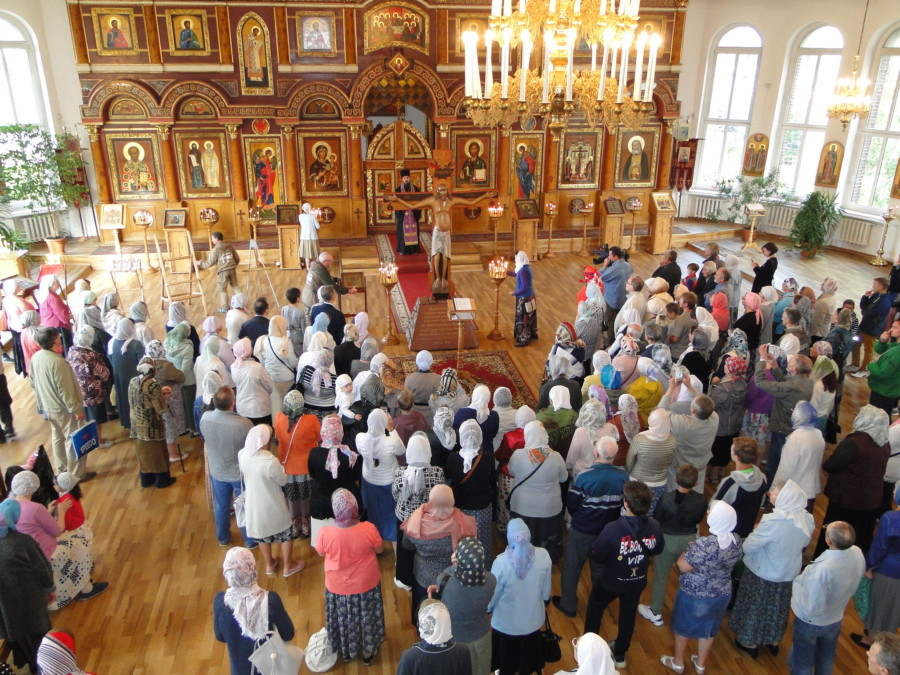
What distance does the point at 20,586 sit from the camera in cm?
446

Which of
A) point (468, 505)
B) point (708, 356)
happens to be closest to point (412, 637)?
point (468, 505)

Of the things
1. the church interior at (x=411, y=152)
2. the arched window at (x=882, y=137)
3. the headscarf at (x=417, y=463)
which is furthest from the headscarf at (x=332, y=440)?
the arched window at (x=882, y=137)

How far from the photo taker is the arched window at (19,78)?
48.9ft

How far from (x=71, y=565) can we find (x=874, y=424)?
630cm

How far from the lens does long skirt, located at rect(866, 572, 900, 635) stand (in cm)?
471

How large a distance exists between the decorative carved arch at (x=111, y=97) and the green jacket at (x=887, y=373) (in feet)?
46.3

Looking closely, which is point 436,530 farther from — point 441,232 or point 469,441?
point 441,232

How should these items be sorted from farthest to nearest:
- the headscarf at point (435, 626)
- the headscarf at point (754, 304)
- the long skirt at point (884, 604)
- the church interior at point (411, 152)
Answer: the church interior at point (411, 152) < the headscarf at point (754, 304) < the long skirt at point (884, 604) < the headscarf at point (435, 626)

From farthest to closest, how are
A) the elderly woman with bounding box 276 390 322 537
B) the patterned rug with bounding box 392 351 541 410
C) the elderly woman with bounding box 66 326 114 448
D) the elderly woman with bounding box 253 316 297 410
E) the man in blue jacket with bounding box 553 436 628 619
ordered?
the patterned rug with bounding box 392 351 541 410, the elderly woman with bounding box 66 326 114 448, the elderly woman with bounding box 253 316 297 410, the elderly woman with bounding box 276 390 322 537, the man in blue jacket with bounding box 553 436 628 619

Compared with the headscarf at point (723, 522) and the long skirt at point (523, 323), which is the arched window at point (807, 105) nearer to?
the long skirt at point (523, 323)

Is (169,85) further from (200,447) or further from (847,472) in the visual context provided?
(847,472)

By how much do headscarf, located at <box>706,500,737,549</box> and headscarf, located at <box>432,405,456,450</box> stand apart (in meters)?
1.87

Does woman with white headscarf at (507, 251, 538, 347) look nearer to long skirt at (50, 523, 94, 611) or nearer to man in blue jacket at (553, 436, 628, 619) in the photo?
man in blue jacket at (553, 436, 628, 619)

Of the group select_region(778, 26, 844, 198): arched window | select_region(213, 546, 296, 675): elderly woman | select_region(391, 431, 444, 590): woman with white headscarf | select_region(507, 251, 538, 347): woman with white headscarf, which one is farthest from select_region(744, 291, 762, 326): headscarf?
select_region(778, 26, 844, 198): arched window
